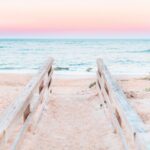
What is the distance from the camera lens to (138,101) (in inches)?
307

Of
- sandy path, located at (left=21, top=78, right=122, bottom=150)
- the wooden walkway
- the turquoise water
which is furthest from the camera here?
the turquoise water

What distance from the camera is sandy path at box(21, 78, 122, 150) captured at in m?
4.81

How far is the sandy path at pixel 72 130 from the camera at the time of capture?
481 cm

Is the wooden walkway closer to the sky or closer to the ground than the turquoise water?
closer to the sky

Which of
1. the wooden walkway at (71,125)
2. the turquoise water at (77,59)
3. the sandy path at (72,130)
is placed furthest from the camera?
the turquoise water at (77,59)

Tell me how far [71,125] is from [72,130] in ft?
1.05

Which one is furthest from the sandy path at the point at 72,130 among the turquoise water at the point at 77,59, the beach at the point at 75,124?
the turquoise water at the point at 77,59

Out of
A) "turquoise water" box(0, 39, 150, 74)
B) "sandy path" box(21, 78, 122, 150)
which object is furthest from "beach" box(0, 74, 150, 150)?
"turquoise water" box(0, 39, 150, 74)

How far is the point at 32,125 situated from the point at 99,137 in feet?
3.44

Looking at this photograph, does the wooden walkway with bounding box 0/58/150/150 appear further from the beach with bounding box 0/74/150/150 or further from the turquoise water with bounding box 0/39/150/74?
the turquoise water with bounding box 0/39/150/74

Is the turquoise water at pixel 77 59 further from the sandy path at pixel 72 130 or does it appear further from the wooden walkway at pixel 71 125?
the wooden walkway at pixel 71 125

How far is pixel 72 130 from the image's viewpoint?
561cm

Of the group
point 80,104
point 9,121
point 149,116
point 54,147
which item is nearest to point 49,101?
point 80,104

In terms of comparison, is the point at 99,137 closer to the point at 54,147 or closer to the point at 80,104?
the point at 54,147
